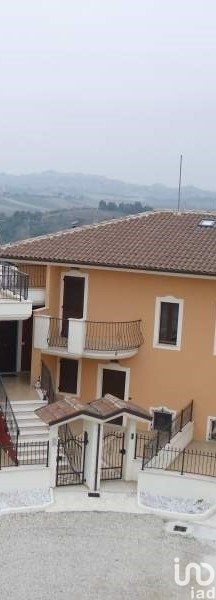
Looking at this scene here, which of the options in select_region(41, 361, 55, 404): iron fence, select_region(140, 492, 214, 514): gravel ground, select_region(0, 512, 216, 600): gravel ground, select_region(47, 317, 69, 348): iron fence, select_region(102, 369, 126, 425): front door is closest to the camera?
select_region(0, 512, 216, 600): gravel ground

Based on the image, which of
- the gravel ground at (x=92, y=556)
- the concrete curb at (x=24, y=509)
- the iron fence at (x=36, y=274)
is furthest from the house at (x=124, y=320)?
the gravel ground at (x=92, y=556)

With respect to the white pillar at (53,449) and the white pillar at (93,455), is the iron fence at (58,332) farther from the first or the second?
the white pillar at (53,449)

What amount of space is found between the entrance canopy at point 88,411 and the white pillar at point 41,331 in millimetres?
3742

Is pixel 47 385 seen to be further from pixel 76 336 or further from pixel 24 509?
pixel 24 509

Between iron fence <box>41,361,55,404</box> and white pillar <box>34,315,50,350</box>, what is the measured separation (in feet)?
2.34

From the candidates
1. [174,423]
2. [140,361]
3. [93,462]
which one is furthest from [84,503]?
[140,361]

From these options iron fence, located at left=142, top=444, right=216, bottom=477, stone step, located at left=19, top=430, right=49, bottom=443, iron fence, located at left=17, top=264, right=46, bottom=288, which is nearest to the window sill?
iron fence, located at left=142, top=444, right=216, bottom=477

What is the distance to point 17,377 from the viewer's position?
75.0ft

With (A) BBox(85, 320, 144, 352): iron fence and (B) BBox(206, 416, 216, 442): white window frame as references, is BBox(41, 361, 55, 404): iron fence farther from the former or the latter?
(B) BBox(206, 416, 216, 442): white window frame

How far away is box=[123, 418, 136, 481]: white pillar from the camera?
58.6 ft

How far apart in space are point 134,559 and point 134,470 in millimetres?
3817

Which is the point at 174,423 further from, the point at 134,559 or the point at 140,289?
the point at 134,559

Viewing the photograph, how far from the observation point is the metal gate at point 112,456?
18.2 meters

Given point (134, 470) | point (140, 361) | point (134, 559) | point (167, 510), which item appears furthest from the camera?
point (140, 361)
